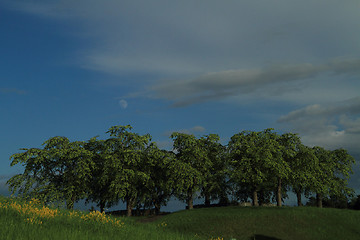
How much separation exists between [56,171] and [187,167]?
2033 cm

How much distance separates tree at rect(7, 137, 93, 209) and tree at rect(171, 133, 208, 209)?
43.7 ft

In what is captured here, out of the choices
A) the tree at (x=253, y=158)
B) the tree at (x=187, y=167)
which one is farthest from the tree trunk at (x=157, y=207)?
the tree at (x=253, y=158)

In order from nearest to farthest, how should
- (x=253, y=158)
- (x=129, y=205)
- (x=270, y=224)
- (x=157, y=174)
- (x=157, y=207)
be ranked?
(x=270, y=224) < (x=253, y=158) < (x=129, y=205) < (x=157, y=174) < (x=157, y=207)

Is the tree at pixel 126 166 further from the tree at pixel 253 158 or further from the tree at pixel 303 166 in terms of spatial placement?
the tree at pixel 303 166

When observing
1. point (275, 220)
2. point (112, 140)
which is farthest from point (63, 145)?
point (275, 220)

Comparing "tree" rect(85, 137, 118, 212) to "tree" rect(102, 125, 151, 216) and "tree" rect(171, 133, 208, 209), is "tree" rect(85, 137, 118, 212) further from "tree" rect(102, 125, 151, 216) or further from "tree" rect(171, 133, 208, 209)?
"tree" rect(171, 133, 208, 209)

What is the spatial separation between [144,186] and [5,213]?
126 feet

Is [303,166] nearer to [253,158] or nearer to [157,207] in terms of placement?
[253,158]

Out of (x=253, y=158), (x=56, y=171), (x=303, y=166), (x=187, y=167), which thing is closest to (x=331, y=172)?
(x=303, y=166)

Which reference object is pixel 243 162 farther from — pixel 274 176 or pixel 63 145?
pixel 63 145

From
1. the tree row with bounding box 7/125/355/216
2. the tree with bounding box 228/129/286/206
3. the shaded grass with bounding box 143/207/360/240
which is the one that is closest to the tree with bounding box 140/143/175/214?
the tree row with bounding box 7/125/355/216

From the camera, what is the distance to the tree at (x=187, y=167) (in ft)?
Result: 163

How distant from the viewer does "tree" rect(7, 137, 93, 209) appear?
47.7 metres

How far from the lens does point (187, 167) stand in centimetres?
5066
